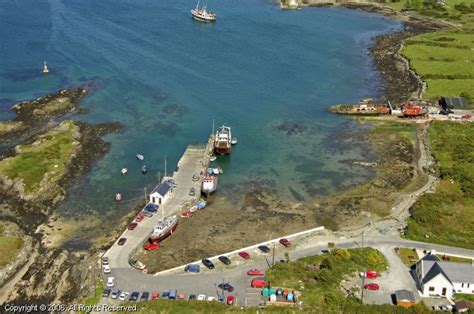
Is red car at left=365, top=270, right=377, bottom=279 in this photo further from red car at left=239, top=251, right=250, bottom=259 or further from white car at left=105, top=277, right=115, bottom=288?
white car at left=105, top=277, right=115, bottom=288

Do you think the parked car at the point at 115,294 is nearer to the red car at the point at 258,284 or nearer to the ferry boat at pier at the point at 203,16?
the red car at the point at 258,284

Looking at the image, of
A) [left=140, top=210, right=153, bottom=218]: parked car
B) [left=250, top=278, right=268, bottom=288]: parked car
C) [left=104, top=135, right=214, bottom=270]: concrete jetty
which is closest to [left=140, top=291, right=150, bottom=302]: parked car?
[left=104, top=135, right=214, bottom=270]: concrete jetty

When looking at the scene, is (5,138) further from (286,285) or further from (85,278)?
(286,285)

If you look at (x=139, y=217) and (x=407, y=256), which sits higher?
(x=407, y=256)

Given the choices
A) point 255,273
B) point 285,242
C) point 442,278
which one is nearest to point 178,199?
point 285,242

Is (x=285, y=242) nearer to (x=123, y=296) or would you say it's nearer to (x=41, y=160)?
(x=123, y=296)

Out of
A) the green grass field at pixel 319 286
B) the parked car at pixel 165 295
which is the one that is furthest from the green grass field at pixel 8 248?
the parked car at pixel 165 295
